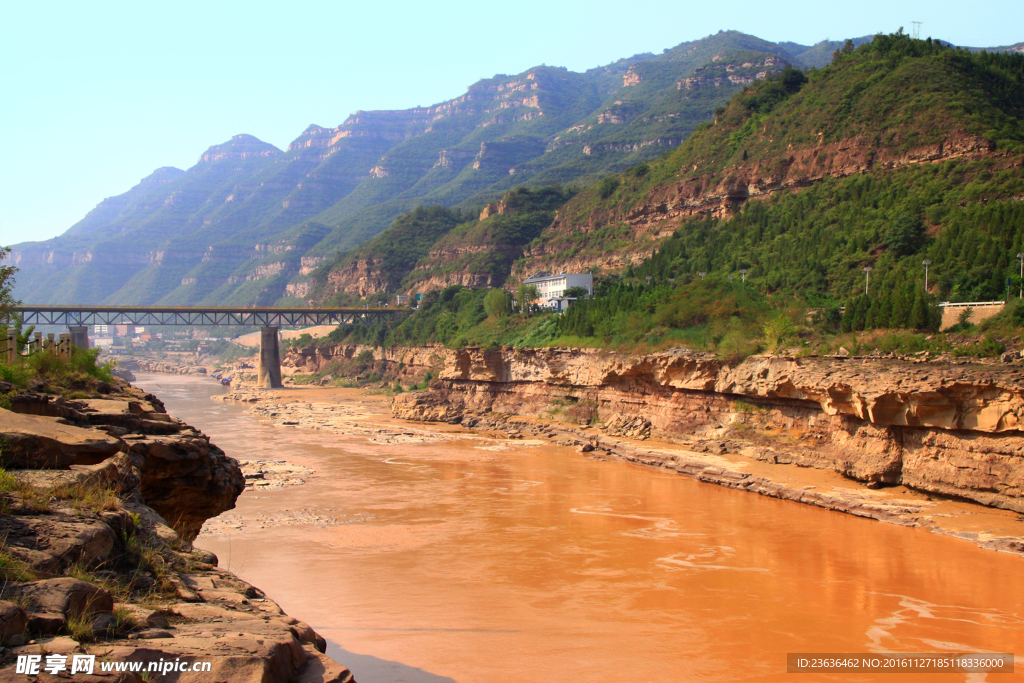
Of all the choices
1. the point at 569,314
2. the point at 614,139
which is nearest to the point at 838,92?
the point at 569,314

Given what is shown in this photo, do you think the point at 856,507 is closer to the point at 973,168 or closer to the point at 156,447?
the point at 156,447

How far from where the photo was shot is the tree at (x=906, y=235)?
4181cm

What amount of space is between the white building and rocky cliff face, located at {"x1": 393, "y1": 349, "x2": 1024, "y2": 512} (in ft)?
54.8

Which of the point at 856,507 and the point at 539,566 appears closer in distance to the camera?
the point at 539,566

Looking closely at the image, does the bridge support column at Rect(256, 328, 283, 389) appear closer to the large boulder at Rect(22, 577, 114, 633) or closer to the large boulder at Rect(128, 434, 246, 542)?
the large boulder at Rect(128, 434, 246, 542)

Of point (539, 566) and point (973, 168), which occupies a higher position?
point (973, 168)

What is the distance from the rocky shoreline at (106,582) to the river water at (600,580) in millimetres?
5639

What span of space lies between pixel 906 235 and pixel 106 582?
152ft

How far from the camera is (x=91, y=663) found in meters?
5.77

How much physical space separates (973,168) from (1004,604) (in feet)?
121

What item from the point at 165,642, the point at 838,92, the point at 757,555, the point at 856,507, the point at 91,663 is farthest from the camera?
the point at 838,92

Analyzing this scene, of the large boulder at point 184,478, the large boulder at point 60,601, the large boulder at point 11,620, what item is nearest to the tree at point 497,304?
the large boulder at point 184,478

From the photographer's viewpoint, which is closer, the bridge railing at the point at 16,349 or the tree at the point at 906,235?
the bridge railing at the point at 16,349

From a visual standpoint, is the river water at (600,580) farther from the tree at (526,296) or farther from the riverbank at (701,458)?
the tree at (526,296)
